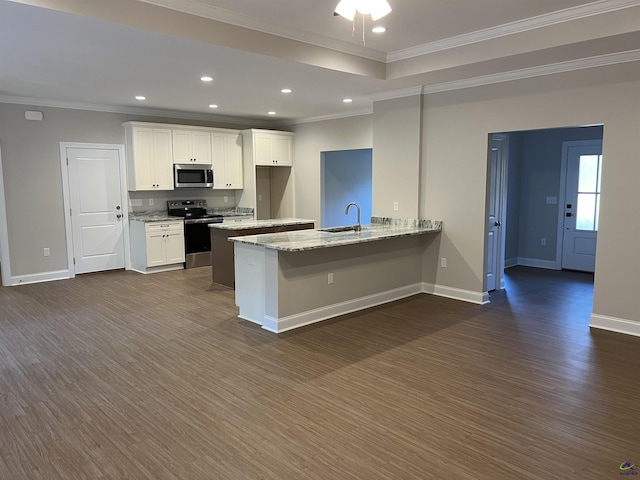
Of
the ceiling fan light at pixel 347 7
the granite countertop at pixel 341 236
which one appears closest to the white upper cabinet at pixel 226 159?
the granite countertop at pixel 341 236

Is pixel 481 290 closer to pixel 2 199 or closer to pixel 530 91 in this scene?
pixel 530 91

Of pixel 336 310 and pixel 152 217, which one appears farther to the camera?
pixel 152 217

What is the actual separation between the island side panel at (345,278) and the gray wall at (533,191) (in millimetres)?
2809

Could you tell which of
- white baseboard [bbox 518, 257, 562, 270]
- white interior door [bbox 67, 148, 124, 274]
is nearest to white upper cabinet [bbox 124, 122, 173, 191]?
white interior door [bbox 67, 148, 124, 274]

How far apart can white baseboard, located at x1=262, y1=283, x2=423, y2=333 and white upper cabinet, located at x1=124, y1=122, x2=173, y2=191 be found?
4.02 m

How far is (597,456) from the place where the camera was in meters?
2.47

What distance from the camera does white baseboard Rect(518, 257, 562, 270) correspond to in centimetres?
763

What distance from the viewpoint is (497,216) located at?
620 centimetres

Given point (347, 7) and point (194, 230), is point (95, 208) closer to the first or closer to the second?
point (194, 230)

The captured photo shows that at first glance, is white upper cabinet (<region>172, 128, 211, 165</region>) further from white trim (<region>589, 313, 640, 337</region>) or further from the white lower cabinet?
white trim (<region>589, 313, 640, 337</region>)

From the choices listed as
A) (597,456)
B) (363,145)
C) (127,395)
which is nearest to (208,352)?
(127,395)

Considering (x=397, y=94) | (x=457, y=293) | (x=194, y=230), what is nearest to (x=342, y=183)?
(x=194, y=230)

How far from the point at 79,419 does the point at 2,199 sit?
4.83 metres

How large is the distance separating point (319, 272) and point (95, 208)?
→ 445cm
